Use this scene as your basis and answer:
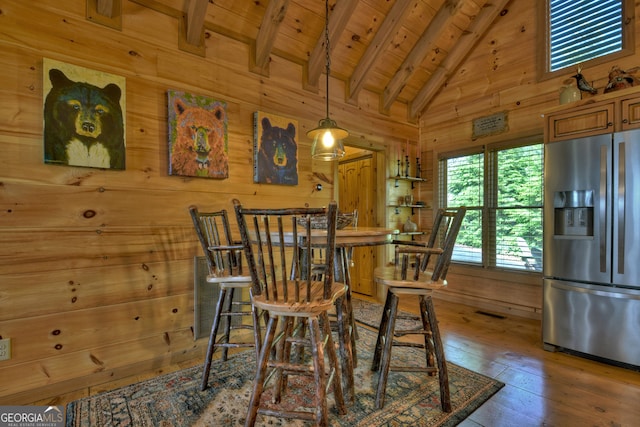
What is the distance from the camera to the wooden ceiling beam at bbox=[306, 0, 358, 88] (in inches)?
110

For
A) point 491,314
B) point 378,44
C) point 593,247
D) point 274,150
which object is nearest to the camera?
point 593,247

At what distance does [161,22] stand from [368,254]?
137 inches

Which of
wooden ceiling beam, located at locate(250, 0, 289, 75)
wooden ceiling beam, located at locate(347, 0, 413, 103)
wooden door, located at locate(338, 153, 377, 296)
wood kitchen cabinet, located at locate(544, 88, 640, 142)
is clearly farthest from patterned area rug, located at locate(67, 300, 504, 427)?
wooden ceiling beam, located at locate(347, 0, 413, 103)

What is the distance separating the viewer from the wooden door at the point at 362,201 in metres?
4.34

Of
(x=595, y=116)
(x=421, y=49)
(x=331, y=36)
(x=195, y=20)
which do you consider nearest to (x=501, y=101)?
(x=421, y=49)

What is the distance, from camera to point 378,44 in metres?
3.29

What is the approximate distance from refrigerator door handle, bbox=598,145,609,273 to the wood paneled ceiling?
2.04m

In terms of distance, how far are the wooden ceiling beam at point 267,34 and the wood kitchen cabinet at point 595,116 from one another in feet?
8.00

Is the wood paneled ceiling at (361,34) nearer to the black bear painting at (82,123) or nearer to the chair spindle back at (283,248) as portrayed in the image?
the black bear painting at (82,123)

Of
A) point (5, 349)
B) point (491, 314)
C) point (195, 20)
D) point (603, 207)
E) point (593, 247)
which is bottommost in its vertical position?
point (491, 314)

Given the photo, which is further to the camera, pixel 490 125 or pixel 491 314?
pixel 490 125

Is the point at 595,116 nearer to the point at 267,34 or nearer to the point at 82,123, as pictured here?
the point at 267,34

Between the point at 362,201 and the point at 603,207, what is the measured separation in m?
2.69

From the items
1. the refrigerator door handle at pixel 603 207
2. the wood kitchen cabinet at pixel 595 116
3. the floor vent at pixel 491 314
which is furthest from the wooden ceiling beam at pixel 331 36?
the floor vent at pixel 491 314
